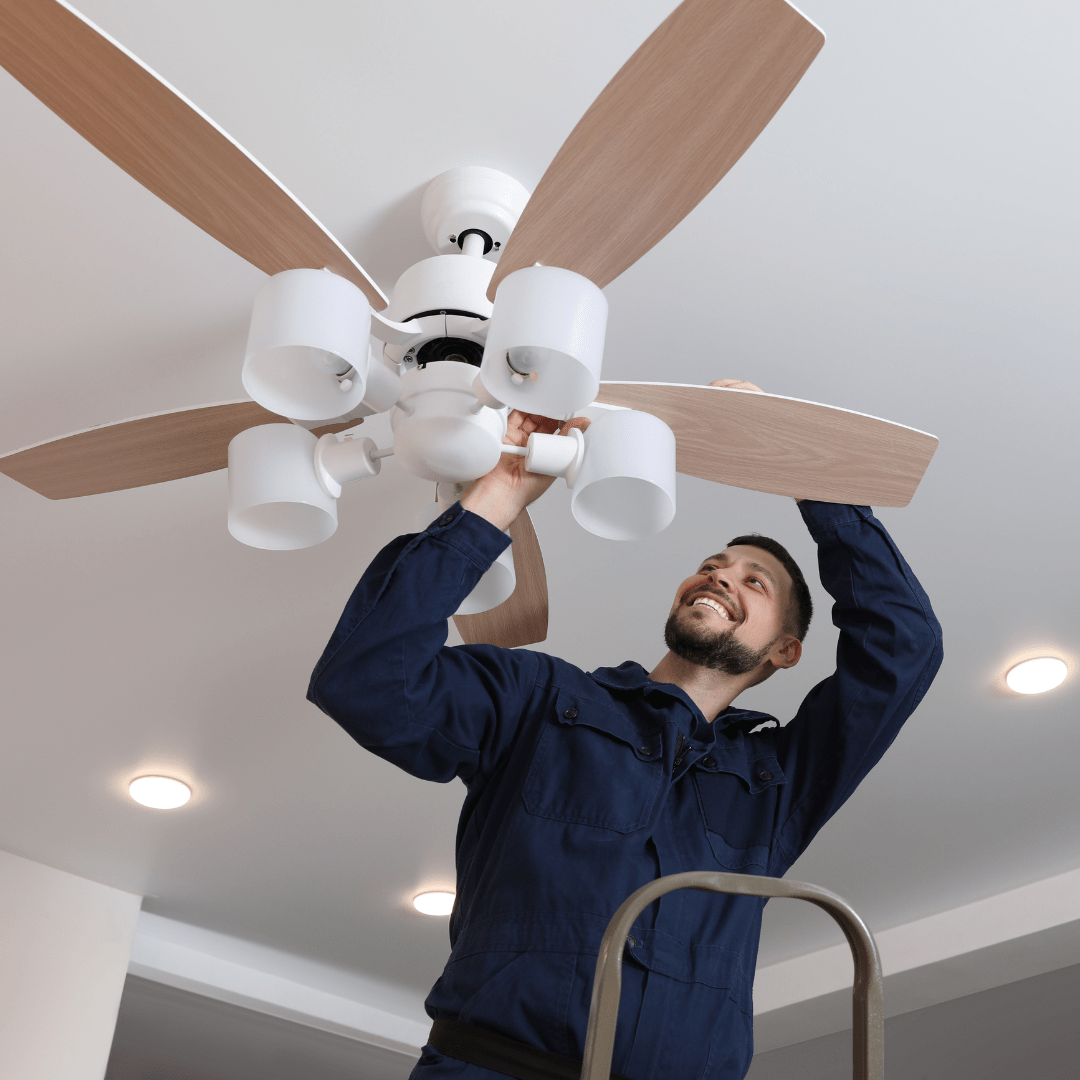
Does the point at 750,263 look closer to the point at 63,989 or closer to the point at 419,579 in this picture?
the point at 419,579

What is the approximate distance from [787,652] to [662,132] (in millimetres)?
787

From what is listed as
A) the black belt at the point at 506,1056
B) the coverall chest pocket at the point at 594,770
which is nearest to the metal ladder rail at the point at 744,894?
the black belt at the point at 506,1056

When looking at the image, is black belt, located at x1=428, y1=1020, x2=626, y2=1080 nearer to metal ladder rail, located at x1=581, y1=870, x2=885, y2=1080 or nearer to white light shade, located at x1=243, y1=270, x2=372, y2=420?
metal ladder rail, located at x1=581, y1=870, x2=885, y2=1080

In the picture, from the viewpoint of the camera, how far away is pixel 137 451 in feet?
4.28

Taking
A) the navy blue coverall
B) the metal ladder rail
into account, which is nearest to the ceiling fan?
the navy blue coverall

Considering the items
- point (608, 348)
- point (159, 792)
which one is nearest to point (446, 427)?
point (608, 348)

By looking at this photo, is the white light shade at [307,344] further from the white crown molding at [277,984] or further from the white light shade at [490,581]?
the white crown molding at [277,984]

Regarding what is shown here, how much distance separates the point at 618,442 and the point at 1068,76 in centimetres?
67

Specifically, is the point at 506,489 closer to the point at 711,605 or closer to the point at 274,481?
the point at 274,481

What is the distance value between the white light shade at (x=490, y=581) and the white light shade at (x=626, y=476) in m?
0.13

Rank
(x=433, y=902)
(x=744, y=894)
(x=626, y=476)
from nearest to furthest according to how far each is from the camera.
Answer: (x=744, y=894) → (x=626, y=476) → (x=433, y=902)

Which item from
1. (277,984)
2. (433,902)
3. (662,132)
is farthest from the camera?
(277,984)

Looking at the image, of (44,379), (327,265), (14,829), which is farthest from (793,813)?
(14,829)

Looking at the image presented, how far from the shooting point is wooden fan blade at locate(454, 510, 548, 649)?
146 centimetres
